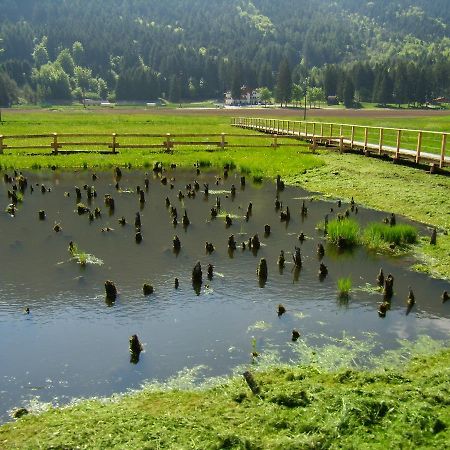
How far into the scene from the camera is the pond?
10.1 m

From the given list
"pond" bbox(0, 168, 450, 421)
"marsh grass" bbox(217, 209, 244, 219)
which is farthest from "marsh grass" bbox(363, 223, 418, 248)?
"marsh grass" bbox(217, 209, 244, 219)

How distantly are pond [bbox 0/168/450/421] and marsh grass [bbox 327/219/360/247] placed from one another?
574 millimetres

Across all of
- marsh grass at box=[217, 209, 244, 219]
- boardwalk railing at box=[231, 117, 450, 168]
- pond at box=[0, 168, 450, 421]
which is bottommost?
pond at box=[0, 168, 450, 421]

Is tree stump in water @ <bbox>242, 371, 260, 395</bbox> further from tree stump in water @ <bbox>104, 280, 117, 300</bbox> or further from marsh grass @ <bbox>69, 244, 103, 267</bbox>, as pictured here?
marsh grass @ <bbox>69, 244, 103, 267</bbox>

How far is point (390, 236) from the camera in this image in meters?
18.1

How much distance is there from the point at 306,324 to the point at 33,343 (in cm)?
556

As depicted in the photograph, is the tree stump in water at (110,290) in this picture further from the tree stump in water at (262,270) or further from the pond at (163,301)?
the tree stump in water at (262,270)

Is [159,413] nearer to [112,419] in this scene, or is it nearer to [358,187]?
[112,419]

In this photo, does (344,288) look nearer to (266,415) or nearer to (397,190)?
(266,415)

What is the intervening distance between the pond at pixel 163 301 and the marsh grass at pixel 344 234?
A: 0.57 m

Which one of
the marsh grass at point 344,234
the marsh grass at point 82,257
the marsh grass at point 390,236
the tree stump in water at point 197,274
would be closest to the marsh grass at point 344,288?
the tree stump in water at point 197,274

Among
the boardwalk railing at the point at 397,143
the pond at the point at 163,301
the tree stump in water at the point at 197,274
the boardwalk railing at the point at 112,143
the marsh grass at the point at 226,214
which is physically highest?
the boardwalk railing at the point at 397,143

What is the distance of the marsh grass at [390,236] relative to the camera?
17.9m

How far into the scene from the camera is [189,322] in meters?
11.9
